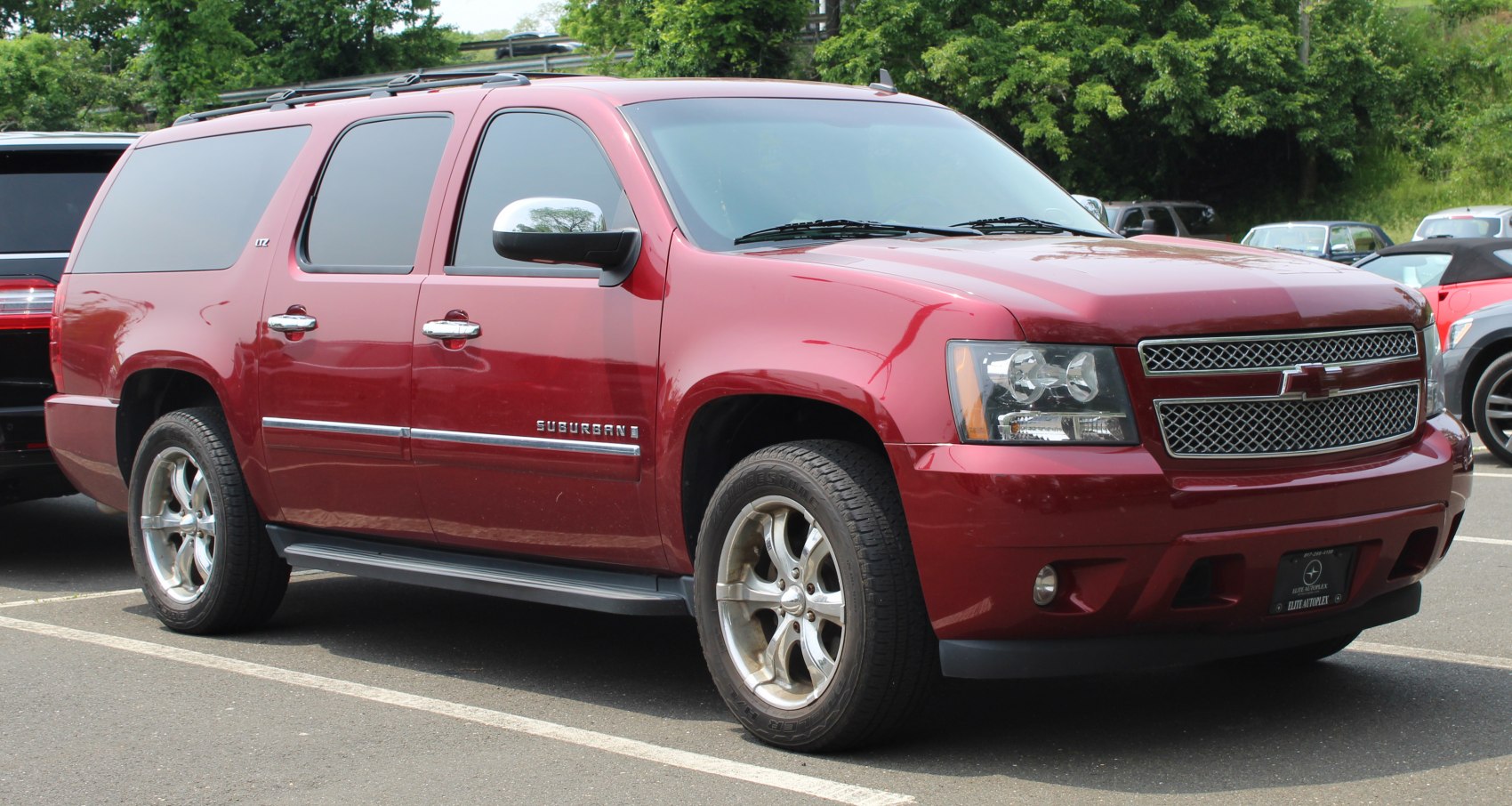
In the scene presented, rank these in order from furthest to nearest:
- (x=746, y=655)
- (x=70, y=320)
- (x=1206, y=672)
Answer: (x=70, y=320) < (x=1206, y=672) < (x=746, y=655)

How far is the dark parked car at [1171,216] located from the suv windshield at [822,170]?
926 inches

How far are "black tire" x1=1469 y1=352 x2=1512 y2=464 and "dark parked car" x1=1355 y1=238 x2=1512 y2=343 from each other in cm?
153

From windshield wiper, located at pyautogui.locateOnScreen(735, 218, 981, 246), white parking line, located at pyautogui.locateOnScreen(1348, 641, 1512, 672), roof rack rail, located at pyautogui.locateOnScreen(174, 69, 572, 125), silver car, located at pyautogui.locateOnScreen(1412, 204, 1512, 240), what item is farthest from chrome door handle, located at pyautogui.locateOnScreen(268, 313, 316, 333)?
silver car, located at pyautogui.locateOnScreen(1412, 204, 1512, 240)

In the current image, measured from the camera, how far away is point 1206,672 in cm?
552

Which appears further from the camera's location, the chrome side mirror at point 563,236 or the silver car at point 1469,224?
the silver car at point 1469,224

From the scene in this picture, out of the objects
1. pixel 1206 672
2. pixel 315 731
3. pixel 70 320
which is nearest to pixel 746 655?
pixel 315 731

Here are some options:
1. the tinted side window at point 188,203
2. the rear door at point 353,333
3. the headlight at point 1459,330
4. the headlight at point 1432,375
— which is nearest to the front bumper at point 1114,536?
the headlight at point 1432,375

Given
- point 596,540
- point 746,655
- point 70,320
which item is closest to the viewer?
point 746,655

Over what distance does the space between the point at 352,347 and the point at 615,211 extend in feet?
3.73

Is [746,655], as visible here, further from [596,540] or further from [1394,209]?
[1394,209]

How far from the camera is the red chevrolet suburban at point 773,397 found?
412cm

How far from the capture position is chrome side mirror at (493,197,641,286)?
190 inches

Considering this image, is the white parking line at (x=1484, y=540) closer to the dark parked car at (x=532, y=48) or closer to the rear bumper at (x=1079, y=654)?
the rear bumper at (x=1079, y=654)

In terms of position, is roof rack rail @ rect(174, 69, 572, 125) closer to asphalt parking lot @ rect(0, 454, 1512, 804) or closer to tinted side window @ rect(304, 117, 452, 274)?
tinted side window @ rect(304, 117, 452, 274)
